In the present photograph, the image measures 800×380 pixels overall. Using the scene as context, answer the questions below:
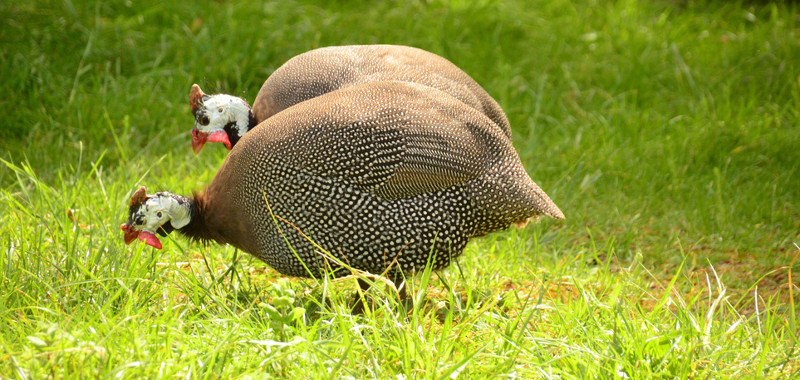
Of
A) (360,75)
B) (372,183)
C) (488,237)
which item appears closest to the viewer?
(372,183)

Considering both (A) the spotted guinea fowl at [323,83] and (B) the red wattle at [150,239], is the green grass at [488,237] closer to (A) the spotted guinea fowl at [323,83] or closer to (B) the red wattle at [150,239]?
(B) the red wattle at [150,239]

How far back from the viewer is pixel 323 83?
124 inches

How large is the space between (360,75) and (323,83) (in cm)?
14

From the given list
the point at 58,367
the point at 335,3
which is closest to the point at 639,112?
the point at 335,3

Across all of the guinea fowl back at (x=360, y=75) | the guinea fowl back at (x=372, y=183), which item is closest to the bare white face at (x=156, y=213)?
the guinea fowl back at (x=372, y=183)

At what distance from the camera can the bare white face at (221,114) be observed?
321cm

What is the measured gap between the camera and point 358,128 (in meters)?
2.71

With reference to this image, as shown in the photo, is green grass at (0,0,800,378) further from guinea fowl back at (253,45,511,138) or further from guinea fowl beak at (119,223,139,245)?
guinea fowl back at (253,45,511,138)

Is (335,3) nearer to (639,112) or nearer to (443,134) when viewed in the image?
(639,112)

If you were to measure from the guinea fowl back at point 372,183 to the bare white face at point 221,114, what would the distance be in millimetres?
384

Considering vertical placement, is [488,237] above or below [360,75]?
below

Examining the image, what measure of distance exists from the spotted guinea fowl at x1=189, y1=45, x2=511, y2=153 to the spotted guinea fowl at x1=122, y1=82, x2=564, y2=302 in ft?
0.84

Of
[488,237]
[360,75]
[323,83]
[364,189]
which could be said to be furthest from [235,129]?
[488,237]

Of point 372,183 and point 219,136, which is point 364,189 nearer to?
point 372,183
